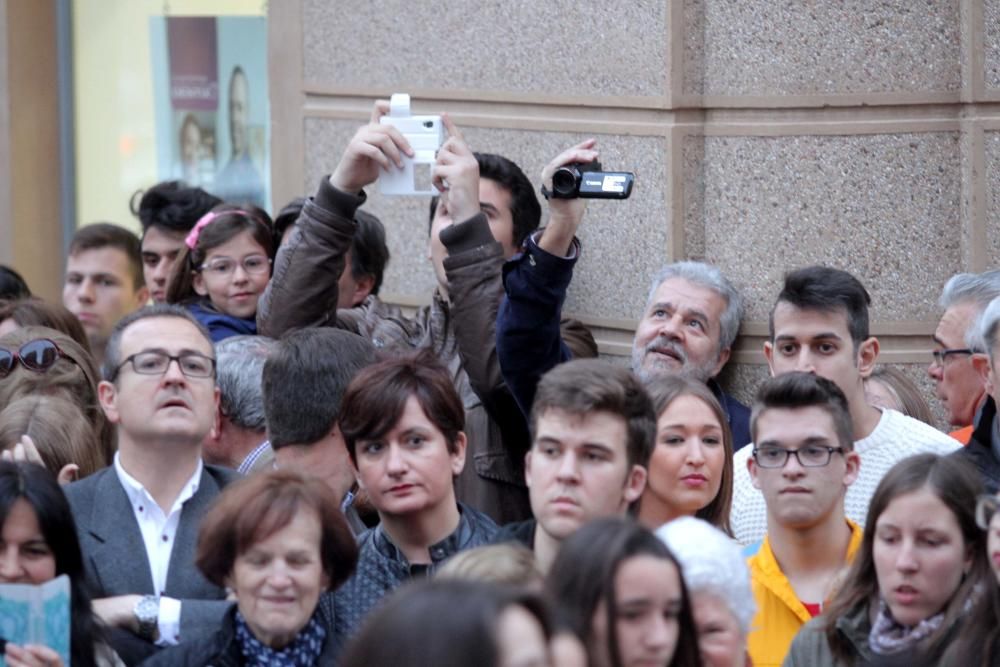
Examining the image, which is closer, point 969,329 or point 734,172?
point 969,329

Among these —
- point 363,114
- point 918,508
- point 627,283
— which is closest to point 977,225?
point 627,283

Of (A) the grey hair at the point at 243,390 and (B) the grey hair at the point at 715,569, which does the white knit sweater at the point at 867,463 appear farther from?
(A) the grey hair at the point at 243,390

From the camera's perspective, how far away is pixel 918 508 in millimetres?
4254

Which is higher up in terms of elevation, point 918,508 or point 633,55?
point 633,55

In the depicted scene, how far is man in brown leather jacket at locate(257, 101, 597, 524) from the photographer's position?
221 inches

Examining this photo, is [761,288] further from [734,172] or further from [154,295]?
[154,295]

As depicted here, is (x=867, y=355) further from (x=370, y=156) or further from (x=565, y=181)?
(x=370, y=156)

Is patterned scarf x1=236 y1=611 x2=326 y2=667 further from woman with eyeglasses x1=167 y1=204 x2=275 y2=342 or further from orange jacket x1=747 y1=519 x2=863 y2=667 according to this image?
woman with eyeglasses x1=167 y1=204 x2=275 y2=342

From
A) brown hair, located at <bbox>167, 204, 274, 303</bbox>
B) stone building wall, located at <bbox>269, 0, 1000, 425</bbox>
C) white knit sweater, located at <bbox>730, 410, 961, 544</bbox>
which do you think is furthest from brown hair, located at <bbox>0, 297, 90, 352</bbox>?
white knit sweater, located at <bbox>730, 410, 961, 544</bbox>

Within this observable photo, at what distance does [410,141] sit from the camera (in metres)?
6.04

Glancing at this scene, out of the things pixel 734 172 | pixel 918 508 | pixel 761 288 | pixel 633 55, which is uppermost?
pixel 633 55

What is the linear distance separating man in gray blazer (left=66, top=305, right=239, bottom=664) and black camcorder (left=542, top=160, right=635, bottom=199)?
43.5 inches

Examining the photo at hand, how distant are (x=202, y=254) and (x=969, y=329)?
2.81 meters

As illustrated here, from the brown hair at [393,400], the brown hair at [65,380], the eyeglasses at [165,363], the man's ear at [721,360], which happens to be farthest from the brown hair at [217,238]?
the brown hair at [393,400]
